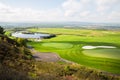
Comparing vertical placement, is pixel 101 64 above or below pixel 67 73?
below

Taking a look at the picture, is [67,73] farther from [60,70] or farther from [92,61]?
[92,61]

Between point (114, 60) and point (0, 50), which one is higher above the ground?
point (0, 50)

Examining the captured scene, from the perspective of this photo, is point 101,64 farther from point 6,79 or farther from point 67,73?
point 6,79

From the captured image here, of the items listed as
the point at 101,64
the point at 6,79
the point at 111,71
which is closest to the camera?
the point at 6,79

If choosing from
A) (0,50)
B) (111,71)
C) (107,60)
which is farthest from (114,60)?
(0,50)

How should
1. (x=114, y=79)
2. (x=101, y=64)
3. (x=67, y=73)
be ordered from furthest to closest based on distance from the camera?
(x=101, y=64)
(x=114, y=79)
(x=67, y=73)

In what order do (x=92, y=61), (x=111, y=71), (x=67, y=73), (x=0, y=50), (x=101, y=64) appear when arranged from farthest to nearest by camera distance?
1. (x=92, y=61)
2. (x=101, y=64)
3. (x=111, y=71)
4. (x=0, y=50)
5. (x=67, y=73)

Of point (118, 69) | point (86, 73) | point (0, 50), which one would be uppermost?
point (0, 50)

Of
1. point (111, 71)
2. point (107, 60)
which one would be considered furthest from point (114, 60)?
point (111, 71)

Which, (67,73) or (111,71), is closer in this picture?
(67,73)
